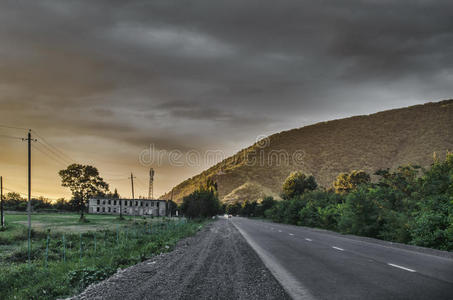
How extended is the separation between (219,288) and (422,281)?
4839mm

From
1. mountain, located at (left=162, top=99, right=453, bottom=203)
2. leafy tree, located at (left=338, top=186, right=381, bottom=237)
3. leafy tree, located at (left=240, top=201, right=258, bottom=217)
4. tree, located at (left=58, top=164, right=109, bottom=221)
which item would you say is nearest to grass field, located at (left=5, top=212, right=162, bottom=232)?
tree, located at (left=58, top=164, right=109, bottom=221)

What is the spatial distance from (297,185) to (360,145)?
169ft

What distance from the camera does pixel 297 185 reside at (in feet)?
367

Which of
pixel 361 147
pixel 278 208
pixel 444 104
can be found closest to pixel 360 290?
pixel 278 208

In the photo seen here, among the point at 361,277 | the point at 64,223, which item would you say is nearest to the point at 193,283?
the point at 361,277

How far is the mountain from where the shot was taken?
416 feet

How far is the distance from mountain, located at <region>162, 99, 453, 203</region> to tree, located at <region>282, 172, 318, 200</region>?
17.2 m

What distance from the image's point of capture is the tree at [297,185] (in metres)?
112

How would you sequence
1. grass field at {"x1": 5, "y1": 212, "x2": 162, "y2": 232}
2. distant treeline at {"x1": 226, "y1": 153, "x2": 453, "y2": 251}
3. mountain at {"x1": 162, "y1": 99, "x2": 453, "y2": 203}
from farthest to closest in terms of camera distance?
1. mountain at {"x1": 162, "y1": 99, "x2": 453, "y2": 203}
2. grass field at {"x1": 5, "y1": 212, "x2": 162, "y2": 232}
3. distant treeline at {"x1": 226, "y1": 153, "x2": 453, "y2": 251}

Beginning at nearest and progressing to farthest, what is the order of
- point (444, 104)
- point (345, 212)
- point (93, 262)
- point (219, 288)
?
point (219, 288)
point (93, 262)
point (345, 212)
point (444, 104)

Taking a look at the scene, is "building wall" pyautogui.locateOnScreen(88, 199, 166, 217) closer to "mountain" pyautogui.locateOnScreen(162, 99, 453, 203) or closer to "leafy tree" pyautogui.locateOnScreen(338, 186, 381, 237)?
"mountain" pyautogui.locateOnScreen(162, 99, 453, 203)

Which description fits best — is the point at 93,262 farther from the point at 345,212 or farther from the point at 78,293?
the point at 345,212

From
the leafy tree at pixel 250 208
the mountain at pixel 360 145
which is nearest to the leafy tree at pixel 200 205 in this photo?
the mountain at pixel 360 145

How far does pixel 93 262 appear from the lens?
46.7 ft
